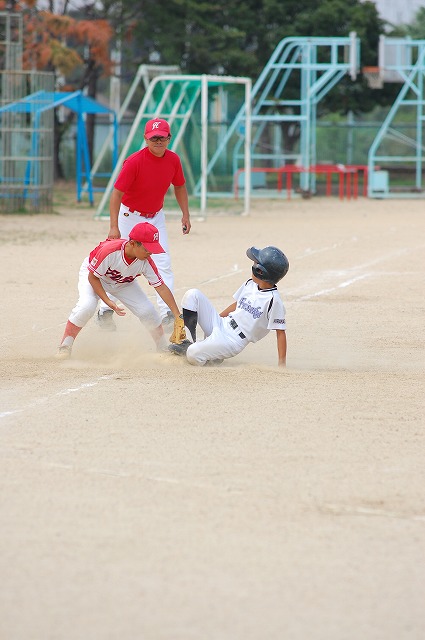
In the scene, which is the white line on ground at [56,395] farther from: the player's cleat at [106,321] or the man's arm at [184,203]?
the man's arm at [184,203]

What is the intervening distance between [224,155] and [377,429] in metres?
23.8

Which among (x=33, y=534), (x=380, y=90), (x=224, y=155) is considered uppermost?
(x=380, y=90)

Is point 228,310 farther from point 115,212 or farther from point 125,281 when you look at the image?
point 115,212

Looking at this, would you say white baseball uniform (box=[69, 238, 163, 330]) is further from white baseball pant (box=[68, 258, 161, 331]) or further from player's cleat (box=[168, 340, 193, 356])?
player's cleat (box=[168, 340, 193, 356])

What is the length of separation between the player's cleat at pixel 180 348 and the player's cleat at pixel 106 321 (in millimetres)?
1554

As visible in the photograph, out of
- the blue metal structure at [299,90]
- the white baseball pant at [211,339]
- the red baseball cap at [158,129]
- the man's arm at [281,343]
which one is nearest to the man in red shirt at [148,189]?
the red baseball cap at [158,129]

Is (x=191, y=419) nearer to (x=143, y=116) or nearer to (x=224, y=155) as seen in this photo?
(x=143, y=116)

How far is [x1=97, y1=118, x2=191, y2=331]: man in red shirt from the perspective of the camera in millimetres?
9492

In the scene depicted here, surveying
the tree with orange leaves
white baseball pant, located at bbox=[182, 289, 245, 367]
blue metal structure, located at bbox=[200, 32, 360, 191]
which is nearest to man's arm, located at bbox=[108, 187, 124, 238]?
white baseball pant, located at bbox=[182, 289, 245, 367]

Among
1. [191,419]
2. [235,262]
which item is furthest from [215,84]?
[191,419]

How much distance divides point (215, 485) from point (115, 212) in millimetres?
4512

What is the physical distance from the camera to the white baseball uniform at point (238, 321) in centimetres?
792

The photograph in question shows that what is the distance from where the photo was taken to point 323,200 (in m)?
30.8

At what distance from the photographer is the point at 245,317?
8.05 m
